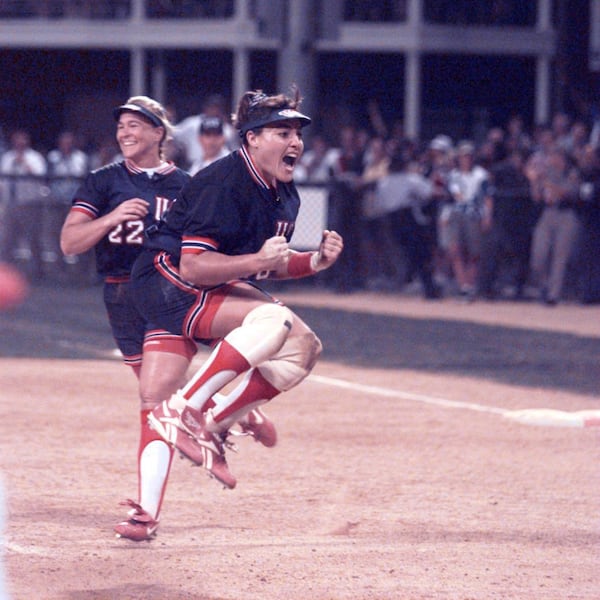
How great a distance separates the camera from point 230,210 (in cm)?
591

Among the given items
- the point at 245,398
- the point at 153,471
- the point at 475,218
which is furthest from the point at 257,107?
the point at 475,218

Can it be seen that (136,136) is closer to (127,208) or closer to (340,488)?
(127,208)

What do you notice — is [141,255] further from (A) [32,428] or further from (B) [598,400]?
(B) [598,400]

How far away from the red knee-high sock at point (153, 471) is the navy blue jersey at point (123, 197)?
977 millimetres

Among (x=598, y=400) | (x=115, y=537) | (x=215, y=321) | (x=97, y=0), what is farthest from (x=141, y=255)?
(x=97, y=0)

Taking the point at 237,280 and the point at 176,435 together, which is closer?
the point at 176,435

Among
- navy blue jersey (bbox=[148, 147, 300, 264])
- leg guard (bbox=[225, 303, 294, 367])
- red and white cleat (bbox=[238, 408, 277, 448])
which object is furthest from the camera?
red and white cleat (bbox=[238, 408, 277, 448])

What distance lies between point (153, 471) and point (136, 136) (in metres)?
1.56

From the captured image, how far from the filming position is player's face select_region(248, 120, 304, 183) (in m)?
5.98

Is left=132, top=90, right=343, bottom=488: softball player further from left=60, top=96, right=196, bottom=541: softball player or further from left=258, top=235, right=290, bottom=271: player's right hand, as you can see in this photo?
left=60, top=96, right=196, bottom=541: softball player

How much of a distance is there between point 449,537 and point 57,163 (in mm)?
16538

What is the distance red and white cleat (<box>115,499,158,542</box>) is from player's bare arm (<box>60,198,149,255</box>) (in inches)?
49.1

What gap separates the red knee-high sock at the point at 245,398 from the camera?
5.93 metres

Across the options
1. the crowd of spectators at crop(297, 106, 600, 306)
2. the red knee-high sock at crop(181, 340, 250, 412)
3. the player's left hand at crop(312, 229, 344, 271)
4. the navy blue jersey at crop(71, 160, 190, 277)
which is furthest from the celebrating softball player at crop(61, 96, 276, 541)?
the crowd of spectators at crop(297, 106, 600, 306)
